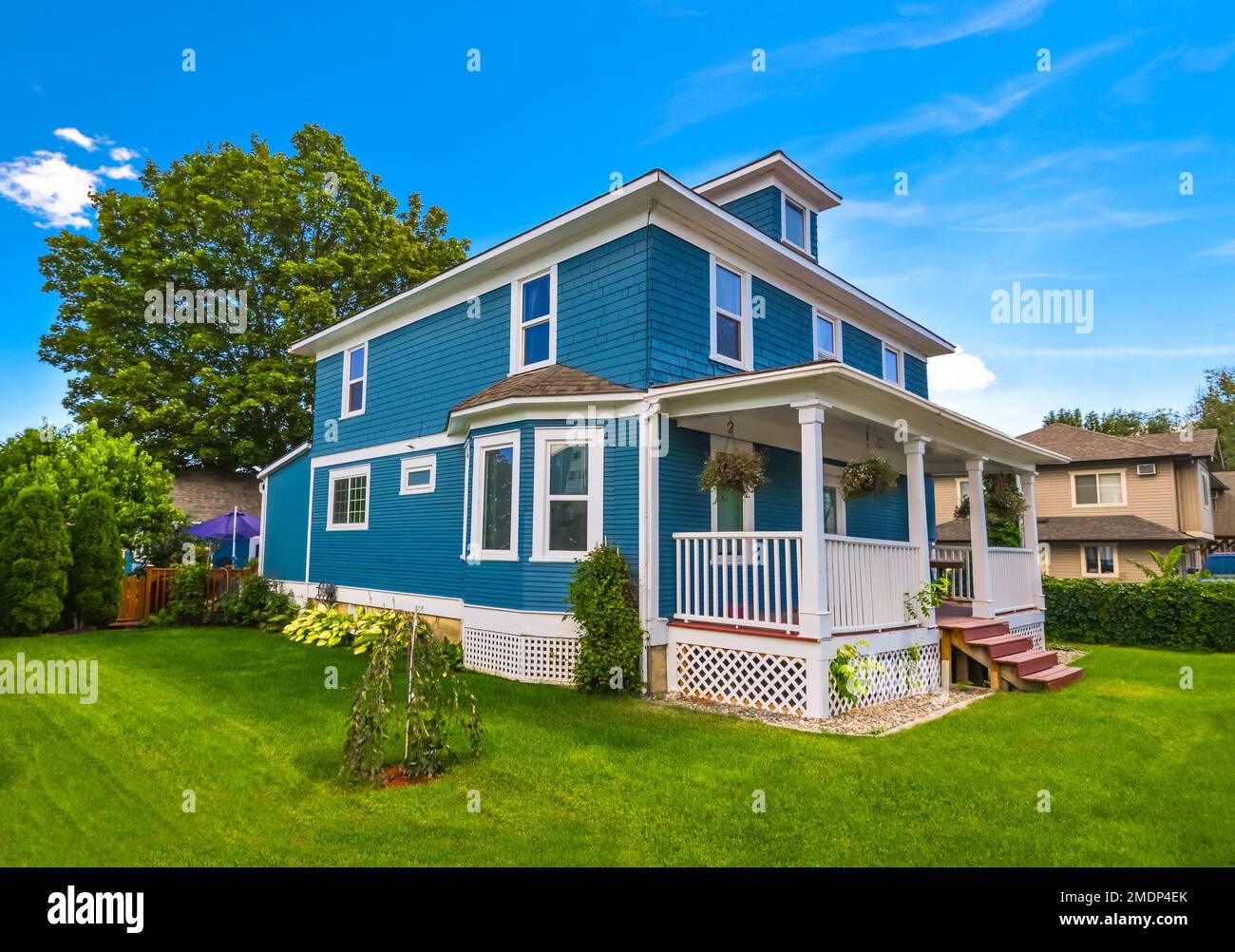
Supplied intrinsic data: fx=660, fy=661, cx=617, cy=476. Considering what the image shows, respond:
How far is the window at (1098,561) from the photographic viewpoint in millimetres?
22375

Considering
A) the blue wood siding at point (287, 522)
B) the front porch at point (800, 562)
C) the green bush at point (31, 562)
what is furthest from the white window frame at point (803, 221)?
the green bush at point (31, 562)

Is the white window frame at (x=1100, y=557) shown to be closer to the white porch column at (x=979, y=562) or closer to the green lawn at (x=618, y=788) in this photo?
the white porch column at (x=979, y=562)

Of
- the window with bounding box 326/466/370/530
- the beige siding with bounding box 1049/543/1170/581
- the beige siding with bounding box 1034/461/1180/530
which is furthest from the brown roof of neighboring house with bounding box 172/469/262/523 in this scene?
the beige siding with bounding box 1049/543/1170/581

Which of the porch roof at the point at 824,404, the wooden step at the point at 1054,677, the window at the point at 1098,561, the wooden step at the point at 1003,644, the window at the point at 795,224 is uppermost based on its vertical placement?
the window at the point at 795,224

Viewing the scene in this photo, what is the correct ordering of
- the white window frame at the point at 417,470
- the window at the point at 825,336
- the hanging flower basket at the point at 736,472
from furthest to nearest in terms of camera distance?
the window at the point at 825,336 → the white window frame at the point at 417,470 → the hanging flower basket at the point at 736,472

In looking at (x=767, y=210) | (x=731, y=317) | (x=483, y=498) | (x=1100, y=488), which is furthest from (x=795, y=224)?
(x=1100, y=488)

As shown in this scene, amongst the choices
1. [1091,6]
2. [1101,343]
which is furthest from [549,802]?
[1101,343]

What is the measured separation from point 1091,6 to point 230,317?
25200 millimetres

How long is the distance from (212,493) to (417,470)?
50.0 ft

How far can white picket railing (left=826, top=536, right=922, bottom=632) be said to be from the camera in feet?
23.9

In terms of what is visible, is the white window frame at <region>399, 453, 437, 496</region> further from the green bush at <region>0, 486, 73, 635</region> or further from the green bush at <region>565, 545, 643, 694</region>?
the green bush at <region>0, 486, 73, 635</region>

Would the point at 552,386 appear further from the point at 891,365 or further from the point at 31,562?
the point at 31,562

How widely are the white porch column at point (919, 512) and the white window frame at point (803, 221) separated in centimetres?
509
